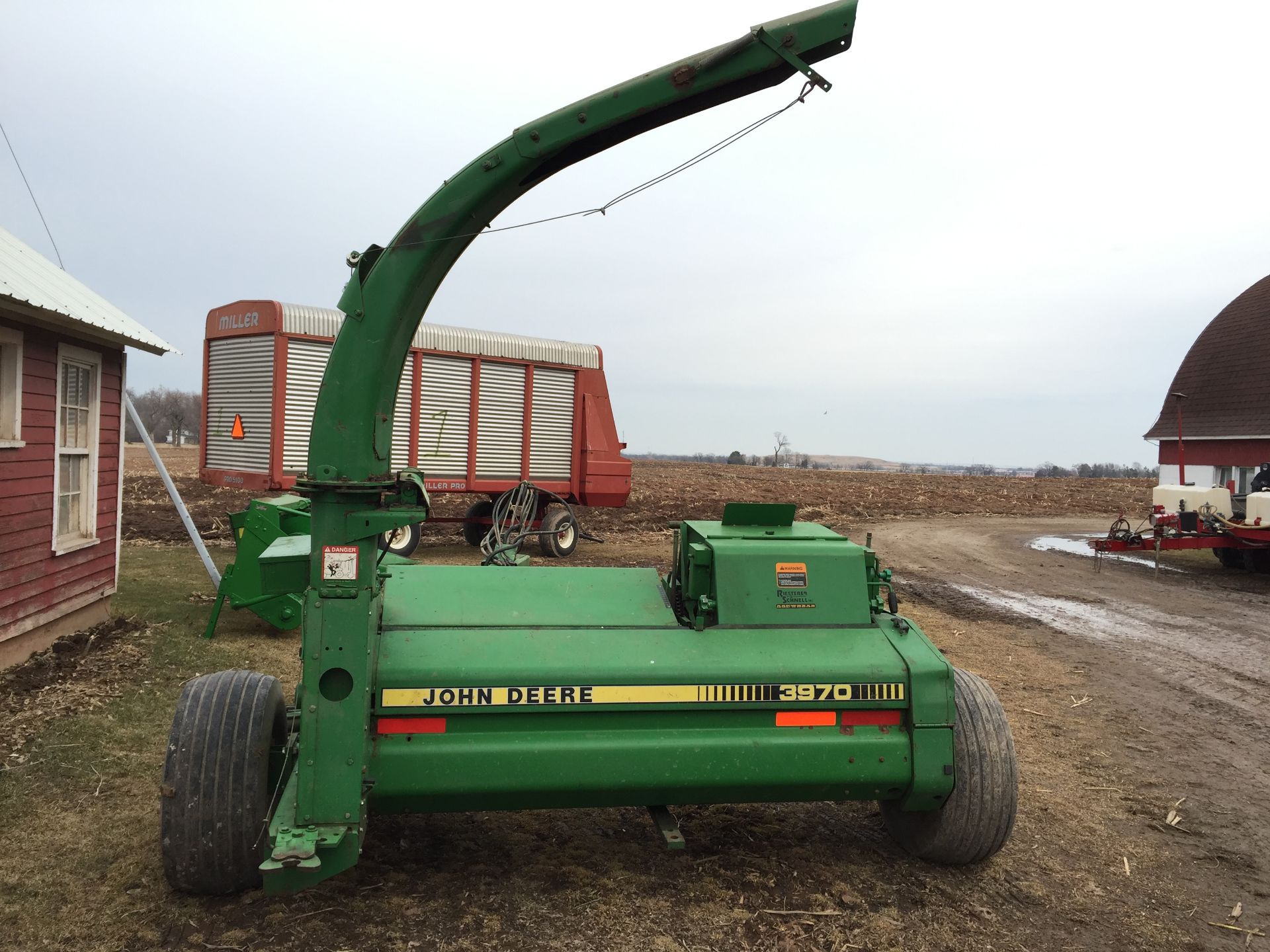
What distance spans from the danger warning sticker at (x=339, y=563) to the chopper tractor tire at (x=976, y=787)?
2.44 metres

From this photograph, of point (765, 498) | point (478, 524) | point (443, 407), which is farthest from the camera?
point (765, 498)

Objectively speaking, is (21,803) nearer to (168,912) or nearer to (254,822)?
(168,912)

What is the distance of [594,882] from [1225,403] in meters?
24.9

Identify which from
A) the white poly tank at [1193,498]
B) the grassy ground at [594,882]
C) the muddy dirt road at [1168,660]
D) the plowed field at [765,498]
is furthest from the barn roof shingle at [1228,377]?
the grassy ground at [594,882]

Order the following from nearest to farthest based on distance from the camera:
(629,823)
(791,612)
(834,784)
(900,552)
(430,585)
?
(834,784) → (791,612) → (430,585) → (629,823) → (900,552)

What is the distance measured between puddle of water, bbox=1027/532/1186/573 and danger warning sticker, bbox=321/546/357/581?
15.4 metres

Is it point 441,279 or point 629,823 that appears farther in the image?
point 629,823

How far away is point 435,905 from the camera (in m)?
3.49

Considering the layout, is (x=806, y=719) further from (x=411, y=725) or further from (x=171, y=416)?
(x=171, y=416)

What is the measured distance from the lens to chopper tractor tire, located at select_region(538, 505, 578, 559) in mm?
13789

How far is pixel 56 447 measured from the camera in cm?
763

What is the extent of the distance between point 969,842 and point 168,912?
318 centimetres

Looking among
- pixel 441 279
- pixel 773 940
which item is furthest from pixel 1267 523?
pixel 441 279

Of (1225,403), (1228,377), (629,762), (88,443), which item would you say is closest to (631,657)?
(629,762)
